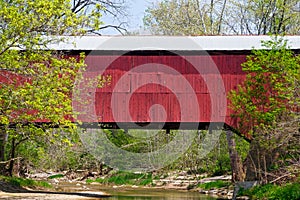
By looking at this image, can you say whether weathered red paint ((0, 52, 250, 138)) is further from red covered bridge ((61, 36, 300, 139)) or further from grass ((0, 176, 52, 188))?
grass ((0, 176, 52, 188))

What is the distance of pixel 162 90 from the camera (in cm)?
2250

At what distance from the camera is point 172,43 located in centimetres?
2275

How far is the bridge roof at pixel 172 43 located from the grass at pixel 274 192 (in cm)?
538

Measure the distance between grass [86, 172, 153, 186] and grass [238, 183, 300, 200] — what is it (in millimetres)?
15667

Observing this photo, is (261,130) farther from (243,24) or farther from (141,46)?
(243,24)

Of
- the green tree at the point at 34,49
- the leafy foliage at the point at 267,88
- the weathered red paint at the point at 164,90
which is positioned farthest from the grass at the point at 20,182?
the leafy foliage at the point at 267,88

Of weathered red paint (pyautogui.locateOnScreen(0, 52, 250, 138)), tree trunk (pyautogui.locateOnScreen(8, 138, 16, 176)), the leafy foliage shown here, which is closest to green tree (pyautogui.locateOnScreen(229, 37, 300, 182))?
the leafy foliage

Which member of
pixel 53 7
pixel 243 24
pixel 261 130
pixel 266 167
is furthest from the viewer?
pixel 243 24

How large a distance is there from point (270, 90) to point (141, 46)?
5.24m

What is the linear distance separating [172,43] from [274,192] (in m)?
7.18

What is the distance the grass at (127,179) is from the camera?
3716 cm

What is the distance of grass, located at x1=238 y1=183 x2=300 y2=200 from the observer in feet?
58.3

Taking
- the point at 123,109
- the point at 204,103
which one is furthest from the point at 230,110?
the point at 123,109

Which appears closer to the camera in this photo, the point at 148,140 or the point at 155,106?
the point at 155,106
